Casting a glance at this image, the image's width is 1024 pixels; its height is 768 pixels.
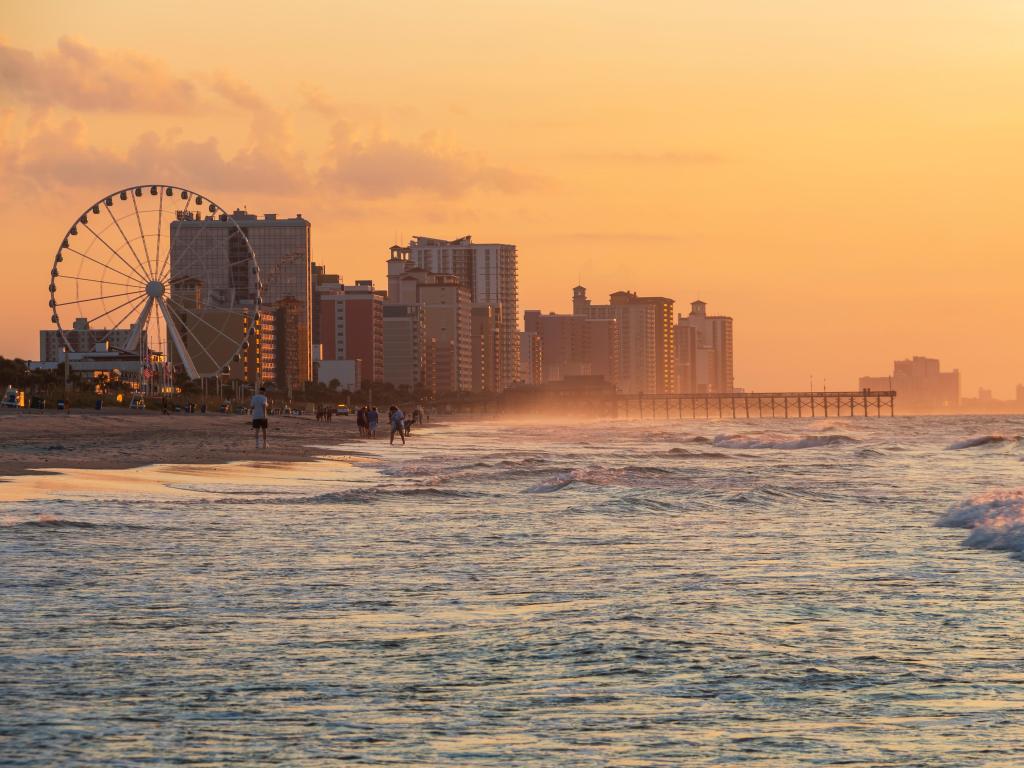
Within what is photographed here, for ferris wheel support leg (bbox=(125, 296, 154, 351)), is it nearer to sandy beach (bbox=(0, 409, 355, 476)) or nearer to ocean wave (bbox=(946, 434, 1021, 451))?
sandy beach (bbox=(0, 409, 355, 476))

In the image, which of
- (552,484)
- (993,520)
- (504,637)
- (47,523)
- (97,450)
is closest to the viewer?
(504,637)

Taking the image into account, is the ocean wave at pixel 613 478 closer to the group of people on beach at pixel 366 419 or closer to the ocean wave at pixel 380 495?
the ocean wave at pixel 380 495

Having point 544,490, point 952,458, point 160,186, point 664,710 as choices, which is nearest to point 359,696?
point 664,710

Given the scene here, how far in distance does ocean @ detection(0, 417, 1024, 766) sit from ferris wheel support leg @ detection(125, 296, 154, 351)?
247 ft

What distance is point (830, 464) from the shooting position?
139 ft

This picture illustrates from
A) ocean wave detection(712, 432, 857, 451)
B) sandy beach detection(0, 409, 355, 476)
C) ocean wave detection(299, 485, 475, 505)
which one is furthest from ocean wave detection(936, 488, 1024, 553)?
ocean wave detection(712, 432, 857, 451)

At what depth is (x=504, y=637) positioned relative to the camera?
931 centimetres

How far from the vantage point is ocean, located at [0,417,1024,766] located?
6.55m

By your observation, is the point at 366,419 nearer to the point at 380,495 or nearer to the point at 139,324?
the point at 139,324

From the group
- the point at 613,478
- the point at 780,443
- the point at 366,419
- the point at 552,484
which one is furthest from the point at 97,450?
the point at 780,443

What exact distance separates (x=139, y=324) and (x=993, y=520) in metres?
83.0

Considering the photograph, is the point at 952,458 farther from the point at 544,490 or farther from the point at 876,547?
the point at 876,547

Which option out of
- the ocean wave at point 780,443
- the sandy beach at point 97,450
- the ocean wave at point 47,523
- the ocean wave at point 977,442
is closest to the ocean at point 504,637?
the ocean wave at point 47,523

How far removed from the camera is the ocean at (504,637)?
6.55 meters
